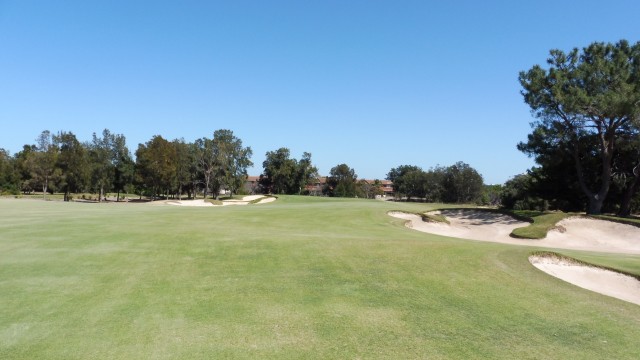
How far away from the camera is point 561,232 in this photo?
2394 cm

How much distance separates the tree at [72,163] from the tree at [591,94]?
70941 mm

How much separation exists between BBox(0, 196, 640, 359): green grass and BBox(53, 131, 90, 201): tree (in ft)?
220

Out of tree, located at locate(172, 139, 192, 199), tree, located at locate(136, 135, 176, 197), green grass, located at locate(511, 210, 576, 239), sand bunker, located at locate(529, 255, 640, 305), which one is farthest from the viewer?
tree, located at locate(172, 139, 192, 199)

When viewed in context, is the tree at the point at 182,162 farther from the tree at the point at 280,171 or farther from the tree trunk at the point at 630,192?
the tree trunk at the point at 630,192

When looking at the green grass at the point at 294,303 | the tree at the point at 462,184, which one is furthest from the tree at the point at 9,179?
the tree at the point at 462,184

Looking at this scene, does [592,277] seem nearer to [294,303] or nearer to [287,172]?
[294,303]

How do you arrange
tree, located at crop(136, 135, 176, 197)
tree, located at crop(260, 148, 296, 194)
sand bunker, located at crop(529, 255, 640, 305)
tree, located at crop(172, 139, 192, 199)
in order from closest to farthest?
sand bunker, located at crop(529, 255, 640, 305), tree, located at crop(136, 135, 176, 197), tree, located at crop(172, 139, 192, 199), tree, located at crop(260, 148, 296, 194)

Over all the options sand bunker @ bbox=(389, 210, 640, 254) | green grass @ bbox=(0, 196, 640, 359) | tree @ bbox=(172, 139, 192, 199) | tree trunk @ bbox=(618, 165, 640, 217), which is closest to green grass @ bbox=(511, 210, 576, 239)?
sand bunker @ bbox=(389, 210, 640, 254)

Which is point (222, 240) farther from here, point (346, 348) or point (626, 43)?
point (626, 43)

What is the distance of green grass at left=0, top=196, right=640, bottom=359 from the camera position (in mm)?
6352

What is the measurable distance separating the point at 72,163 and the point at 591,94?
76.4 m

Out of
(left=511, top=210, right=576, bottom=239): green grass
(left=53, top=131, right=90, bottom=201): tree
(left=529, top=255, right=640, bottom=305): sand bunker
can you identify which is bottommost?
(left=529, top=255, right=640, bottom=305): sand bunker

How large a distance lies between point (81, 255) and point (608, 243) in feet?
87.4

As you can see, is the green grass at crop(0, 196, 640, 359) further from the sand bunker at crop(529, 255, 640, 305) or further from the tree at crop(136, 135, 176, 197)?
the tree at crop(136, 135, 176, 197)
